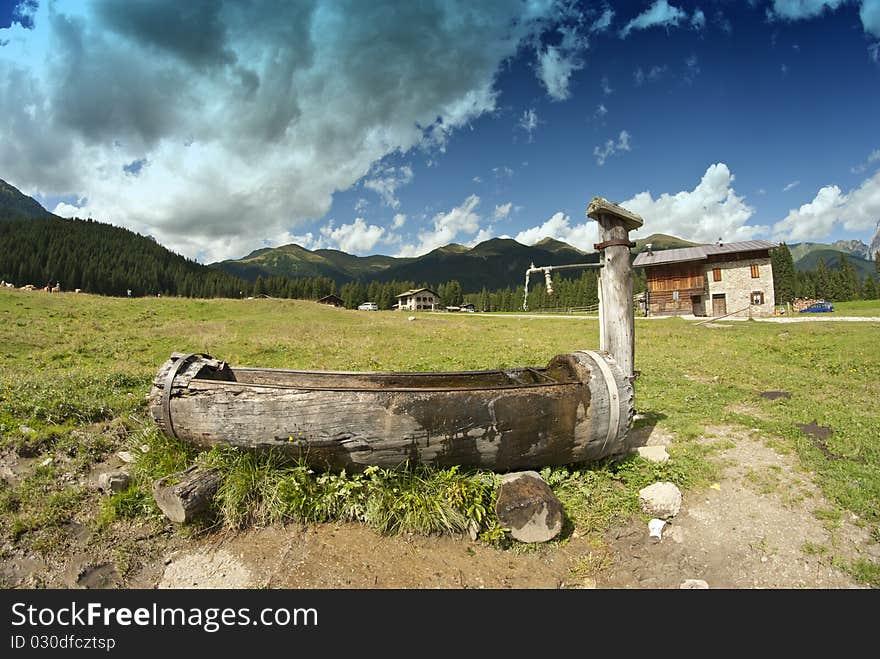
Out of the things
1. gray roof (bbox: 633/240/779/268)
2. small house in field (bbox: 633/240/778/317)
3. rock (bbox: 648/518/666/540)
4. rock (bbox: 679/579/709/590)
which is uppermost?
gray roof (bbox: 633/240/779/268)

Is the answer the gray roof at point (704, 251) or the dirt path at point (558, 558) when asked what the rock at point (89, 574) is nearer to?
the dirt path at point (558, 558)

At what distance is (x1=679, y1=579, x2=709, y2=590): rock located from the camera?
3939mm

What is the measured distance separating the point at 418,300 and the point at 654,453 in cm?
10949

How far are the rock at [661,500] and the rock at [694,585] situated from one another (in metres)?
1.19

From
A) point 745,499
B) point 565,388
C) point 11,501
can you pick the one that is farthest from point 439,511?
point 11,501

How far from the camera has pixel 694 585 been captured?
3.97 m

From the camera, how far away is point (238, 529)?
4.84 meters

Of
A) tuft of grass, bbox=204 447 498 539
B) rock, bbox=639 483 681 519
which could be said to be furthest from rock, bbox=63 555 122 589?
rock, bbox=639 483 681 519

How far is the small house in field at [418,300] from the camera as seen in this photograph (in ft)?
377

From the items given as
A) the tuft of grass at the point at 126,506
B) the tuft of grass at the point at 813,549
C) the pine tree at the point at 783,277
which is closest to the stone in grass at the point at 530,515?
the tuft of grass at the point at 813,549

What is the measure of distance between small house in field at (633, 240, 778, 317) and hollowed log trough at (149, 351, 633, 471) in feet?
142

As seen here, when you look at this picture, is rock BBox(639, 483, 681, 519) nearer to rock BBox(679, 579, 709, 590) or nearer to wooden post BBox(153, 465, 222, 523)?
rock BBox(679, 579, 709, 590)

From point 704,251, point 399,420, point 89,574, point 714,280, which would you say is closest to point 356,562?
point 399,420
